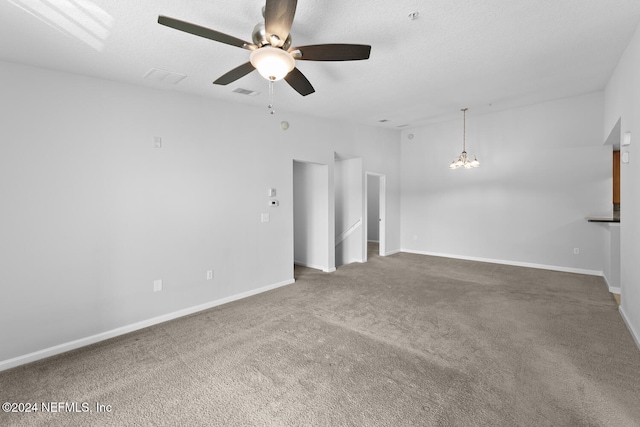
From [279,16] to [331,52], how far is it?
49 centimetres

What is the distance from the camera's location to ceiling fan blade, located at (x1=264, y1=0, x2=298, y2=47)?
183 cm

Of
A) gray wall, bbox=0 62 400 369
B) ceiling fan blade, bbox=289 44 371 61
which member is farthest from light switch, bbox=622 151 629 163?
gray wall, bbox=0 62 400 369

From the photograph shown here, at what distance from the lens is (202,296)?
4.23 meters

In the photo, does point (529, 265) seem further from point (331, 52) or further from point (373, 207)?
point (331, 52)

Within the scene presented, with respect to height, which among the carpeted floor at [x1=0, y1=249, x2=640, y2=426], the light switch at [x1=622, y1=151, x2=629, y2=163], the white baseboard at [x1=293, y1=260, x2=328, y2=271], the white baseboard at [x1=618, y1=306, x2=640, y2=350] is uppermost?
the light switch at [x1=622, y1=151, x2=629, y2=163]

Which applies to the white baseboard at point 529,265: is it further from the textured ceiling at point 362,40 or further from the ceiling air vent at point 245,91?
the ceiling air vent at point 245,91

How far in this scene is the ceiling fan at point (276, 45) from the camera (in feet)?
6.19

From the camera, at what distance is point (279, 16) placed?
191 centimetres

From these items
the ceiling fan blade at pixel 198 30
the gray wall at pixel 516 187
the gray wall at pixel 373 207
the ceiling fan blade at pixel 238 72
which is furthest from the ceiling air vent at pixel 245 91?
the gray wall at pixel 373 207

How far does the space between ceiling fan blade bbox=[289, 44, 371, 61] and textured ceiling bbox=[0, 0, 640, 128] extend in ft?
1.25

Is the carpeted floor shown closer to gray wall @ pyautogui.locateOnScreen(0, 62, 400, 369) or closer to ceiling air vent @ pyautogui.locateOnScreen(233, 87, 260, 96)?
gray wall @ pyautogui.locateOnScreen(0, 62, 400, 369)

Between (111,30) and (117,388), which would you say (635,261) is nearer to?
(117,388)

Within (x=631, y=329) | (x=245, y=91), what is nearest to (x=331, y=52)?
(x=245, y=91)

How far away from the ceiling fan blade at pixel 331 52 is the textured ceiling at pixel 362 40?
380mm
